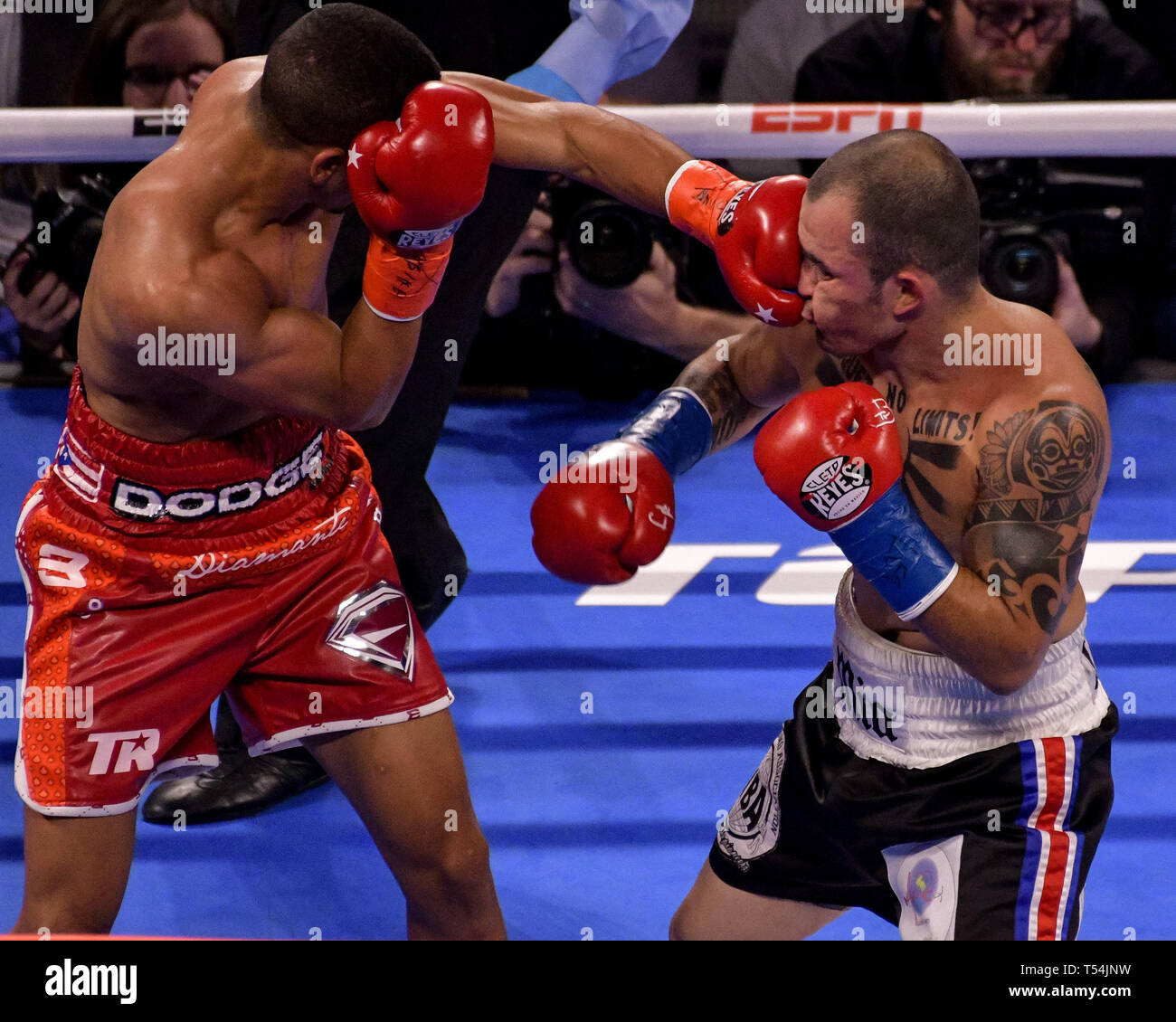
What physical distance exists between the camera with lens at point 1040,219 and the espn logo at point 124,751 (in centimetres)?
336

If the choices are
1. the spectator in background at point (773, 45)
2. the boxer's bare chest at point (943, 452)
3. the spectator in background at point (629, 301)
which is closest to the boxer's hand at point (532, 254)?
the spectator in background at point (629, 301)

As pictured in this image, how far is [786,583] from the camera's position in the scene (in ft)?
12.0

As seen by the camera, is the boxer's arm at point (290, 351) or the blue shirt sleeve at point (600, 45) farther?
the blue shirt sleeve at point (600, 45)

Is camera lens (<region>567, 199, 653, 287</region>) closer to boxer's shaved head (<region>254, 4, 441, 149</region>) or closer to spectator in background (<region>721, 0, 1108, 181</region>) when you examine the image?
spectator in background (<region>721, 0, 1108, 181</region>)

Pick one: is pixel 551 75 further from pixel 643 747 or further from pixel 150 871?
pixel 150 871

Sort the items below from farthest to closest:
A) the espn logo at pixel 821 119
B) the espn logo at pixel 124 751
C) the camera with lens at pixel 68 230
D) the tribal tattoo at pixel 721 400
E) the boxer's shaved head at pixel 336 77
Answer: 1. the camera with lens at pixel 68 230
2. the espn logo at pixel 821 119
3. the tribal tattoo at pixel 721 400
4. the espn logo at pixel 124 751
5. the boxer's shaved head at pixel 336 77

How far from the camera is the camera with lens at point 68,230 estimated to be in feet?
13.9

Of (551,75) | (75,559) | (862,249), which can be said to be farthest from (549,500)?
(551,75)

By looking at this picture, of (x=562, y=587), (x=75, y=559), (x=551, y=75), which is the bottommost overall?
(x=562, y=587)

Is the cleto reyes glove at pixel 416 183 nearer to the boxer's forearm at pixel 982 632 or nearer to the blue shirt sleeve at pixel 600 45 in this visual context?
the boxer's forearm at pixel 982 632

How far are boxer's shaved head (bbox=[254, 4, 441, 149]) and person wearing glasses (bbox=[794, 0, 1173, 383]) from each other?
3.47 metres

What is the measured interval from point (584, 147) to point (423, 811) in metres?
1.04

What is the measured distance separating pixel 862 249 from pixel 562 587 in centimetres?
204

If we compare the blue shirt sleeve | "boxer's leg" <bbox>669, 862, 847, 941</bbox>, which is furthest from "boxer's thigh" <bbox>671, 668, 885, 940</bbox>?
the blue shirt sleeve
